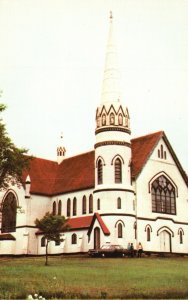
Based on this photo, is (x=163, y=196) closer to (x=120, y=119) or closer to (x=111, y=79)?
(x=120, y=119)

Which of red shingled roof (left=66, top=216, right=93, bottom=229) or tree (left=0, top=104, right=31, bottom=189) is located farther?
red shingled roof (left=66, top=216, right=93, bottom=229)

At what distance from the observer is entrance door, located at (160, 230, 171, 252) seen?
2739 inches

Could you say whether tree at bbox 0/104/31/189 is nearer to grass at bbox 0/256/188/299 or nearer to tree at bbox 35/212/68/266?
tree at bbox 35/212/68/266

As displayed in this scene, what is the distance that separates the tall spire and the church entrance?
18206mm

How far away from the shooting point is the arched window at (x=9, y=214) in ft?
257

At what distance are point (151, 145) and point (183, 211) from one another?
10291 mm

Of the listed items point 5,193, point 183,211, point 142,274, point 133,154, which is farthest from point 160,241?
point 142,274

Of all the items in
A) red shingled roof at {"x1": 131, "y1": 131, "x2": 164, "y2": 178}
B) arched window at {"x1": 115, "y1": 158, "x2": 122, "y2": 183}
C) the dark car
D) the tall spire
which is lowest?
the dark car

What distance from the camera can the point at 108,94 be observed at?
68.5m

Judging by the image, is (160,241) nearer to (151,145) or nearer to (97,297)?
(151,145)

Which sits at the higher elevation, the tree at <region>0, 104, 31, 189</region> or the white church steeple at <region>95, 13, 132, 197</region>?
the white church steeple at <region>95, 13, 132, 197</region>

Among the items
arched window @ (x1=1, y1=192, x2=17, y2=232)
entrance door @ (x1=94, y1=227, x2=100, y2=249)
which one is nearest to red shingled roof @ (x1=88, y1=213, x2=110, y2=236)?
entrance door @ (x1=94, y1=227, x2=100, y2=249)

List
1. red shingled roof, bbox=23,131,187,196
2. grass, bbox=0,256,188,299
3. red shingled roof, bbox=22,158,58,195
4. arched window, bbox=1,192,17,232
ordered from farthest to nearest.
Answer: red shingled roof, bbox=22,158,58,195 < arched window, bbox=1,192,17,232 < red shingled roof, bbox=23,131,187,196 < grass, bbox=0,256,188,299

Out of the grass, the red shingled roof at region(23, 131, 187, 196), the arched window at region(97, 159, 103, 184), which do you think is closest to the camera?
the grass
